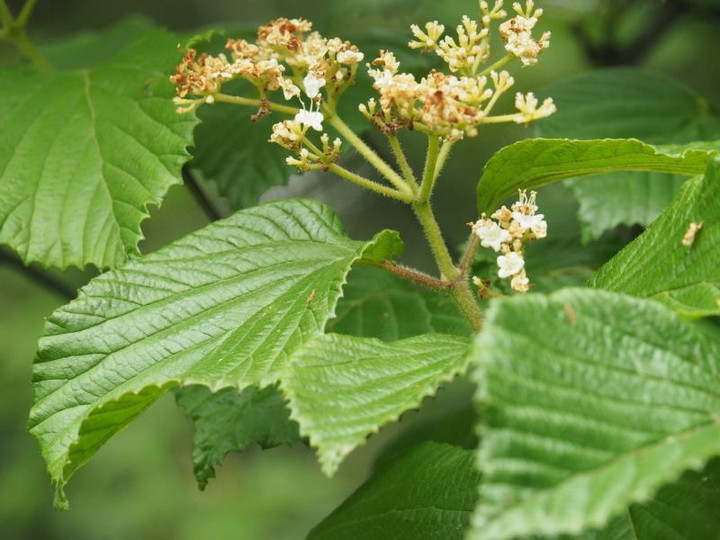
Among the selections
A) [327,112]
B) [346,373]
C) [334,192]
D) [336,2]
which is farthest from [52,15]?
[346,373]

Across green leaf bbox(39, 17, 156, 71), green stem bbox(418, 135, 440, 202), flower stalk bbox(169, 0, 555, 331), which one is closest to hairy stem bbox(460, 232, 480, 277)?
flower stalk bbox(169, 0, 555, 331)

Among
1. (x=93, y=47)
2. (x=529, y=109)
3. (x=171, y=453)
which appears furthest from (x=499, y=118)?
(x=171, y=453)

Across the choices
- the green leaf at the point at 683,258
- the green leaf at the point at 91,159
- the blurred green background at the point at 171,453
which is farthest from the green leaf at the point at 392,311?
the blurred green background at the point at 171,453

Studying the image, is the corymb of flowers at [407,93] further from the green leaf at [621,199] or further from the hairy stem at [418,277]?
the green leaf at [621,199]

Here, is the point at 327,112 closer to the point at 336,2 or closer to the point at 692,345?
the point at 692,345

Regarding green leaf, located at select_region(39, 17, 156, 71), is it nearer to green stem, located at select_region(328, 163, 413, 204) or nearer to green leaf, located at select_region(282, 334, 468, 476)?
green stem, located at select_region(328, 163, 413, 204)

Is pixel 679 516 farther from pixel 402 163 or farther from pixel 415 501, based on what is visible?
pixel 402 163
